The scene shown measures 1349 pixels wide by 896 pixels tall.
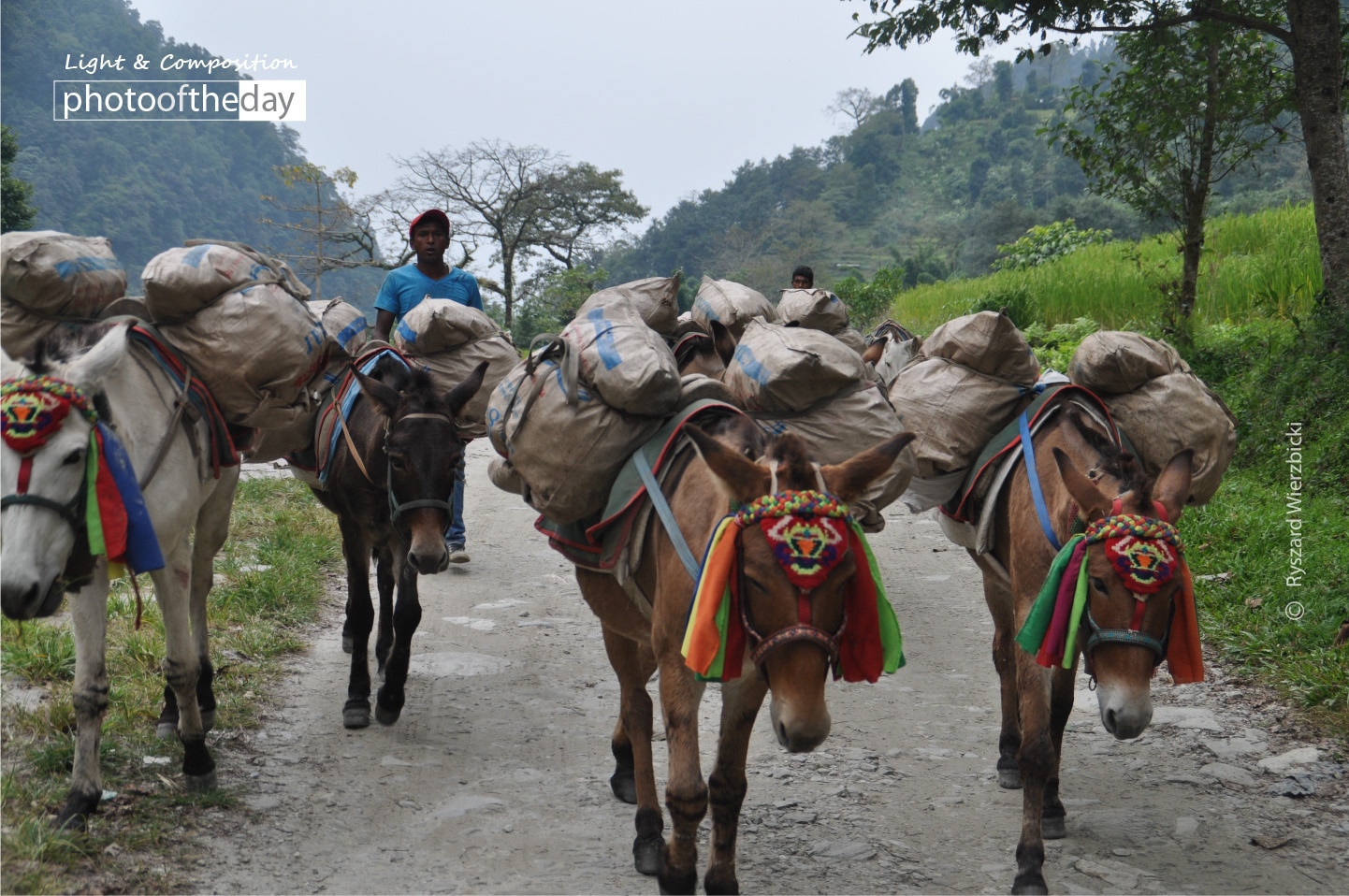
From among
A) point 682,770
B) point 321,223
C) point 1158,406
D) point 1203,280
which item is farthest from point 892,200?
point 682,770

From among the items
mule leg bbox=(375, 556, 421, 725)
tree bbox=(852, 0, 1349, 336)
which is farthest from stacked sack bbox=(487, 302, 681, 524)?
tree bbox=(852, 0, 1349, 336)

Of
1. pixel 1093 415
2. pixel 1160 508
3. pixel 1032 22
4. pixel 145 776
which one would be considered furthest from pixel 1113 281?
pixel 145 776

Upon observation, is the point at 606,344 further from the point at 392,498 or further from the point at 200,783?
the point at 200,783

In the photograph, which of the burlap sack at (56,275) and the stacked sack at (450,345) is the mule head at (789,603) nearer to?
the burlap sack at (56,275)

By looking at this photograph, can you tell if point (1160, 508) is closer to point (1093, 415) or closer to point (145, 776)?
point (1093, 415)

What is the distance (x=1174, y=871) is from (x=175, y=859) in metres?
3.94

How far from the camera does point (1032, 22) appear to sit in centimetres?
872

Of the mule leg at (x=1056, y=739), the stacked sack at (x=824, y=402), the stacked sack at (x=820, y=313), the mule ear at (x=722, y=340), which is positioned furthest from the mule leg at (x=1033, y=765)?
the stacked sack at (x=820, y=313)

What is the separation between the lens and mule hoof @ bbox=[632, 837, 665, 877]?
155 inches

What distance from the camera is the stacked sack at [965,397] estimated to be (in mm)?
4871

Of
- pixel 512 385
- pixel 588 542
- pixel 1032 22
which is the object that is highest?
pixel 1032 22

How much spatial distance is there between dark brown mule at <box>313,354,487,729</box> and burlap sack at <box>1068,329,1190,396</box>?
311 centimetres

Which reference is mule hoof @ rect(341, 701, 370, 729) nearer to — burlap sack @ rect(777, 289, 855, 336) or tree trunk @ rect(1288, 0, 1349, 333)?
burlap sack @ rect(777, 289, 855, 336)

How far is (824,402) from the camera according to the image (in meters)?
4.08
